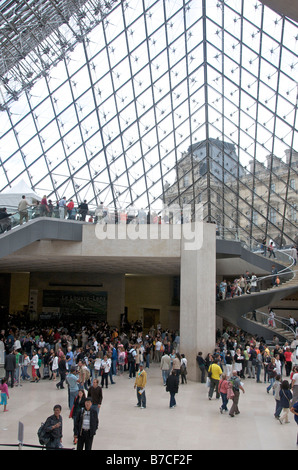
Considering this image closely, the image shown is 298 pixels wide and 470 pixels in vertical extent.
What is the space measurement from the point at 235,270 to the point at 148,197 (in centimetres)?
1246

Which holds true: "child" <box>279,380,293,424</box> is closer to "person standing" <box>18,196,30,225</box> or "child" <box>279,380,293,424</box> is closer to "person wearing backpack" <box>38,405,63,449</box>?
"person wearing backpack" <box>38,405,63,449</box>

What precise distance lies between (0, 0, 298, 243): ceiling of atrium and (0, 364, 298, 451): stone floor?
2172 centimetres

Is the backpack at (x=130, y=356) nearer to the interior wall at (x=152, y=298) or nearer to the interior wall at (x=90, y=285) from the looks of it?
the interior wall at (x=90, y=285)

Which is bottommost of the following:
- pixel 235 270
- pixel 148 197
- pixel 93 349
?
→ pixel 93 349

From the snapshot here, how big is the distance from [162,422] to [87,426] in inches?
133

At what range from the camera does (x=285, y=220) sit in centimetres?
3500

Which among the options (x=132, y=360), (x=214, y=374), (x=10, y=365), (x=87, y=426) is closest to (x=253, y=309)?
(x=132, y=360)

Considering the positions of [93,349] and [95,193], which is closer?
[93,349]

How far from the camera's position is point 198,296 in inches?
687

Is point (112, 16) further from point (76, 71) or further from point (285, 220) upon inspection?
point (285, 220)

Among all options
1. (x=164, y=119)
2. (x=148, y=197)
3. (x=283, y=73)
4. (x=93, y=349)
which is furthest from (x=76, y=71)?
(x=93, y=349)
